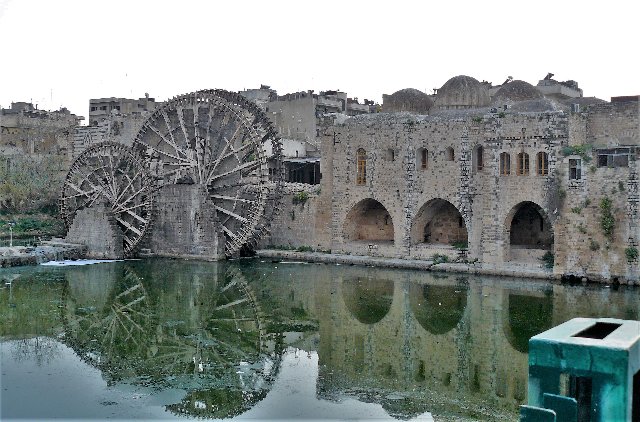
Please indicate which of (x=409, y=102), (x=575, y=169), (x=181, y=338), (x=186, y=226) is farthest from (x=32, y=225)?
(x=575, y=169)

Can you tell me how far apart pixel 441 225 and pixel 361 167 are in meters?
2.75

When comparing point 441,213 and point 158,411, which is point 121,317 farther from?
point 441,213

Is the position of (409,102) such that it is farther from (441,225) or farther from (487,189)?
(487,189)

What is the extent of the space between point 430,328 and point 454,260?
653cm

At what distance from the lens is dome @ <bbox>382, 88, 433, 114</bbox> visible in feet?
75.9

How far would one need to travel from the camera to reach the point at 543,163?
1680cm

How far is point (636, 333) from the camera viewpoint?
419cm

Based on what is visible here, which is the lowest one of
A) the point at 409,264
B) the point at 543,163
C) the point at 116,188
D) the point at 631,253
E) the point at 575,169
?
the point at 409,264

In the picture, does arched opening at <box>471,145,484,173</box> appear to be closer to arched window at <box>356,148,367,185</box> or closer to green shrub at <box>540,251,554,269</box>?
green shrub at <box>540,251,554,269</box>

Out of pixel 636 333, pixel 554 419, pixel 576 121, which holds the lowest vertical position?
pixel 554 419

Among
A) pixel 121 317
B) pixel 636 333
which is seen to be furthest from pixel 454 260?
pixel 636 333

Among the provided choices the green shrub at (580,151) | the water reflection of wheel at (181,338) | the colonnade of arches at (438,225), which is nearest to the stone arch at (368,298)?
the water reflection of wheel at (181,338)

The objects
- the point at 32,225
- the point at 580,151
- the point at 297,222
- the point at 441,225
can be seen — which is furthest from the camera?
the point at 32,225

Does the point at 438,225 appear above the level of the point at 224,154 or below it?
below
